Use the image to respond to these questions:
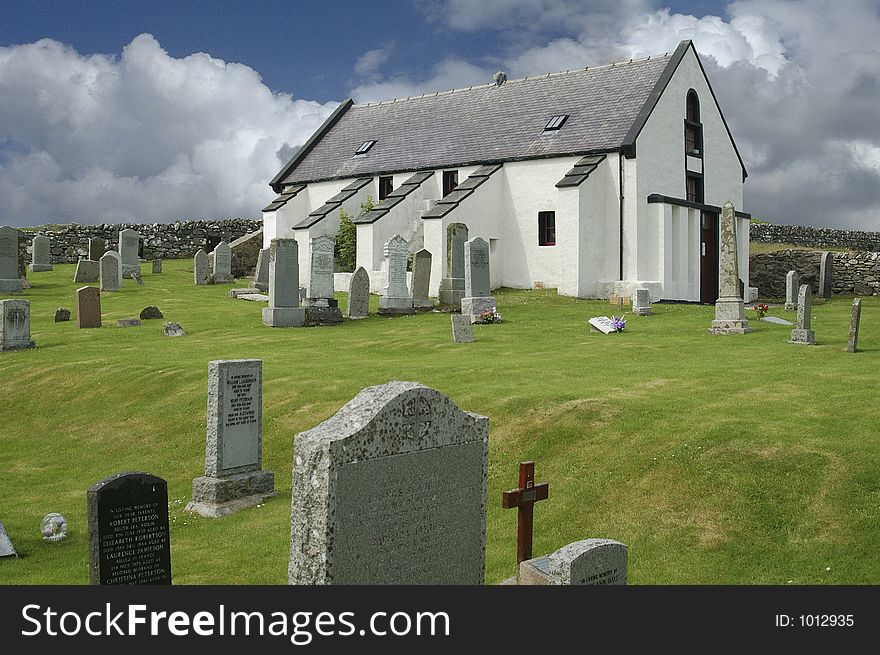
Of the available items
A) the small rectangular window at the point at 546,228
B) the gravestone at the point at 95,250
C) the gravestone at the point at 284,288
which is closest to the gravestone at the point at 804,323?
the gravestone at the point at 284,288

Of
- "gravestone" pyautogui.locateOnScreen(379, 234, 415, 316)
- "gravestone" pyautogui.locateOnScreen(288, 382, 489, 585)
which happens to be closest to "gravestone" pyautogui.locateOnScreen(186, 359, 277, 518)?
"gravestone" pyautogui.locateOnScreen(288, 382, 489, 585)

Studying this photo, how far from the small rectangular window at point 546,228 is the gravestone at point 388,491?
1123 inches

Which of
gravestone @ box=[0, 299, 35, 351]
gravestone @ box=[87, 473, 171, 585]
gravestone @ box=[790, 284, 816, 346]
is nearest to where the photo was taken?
gravestone @ box=[87, 473, 171, 585]

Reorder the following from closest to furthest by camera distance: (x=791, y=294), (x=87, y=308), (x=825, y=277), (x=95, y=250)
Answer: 1. (x=87, y=308)
2. (x=791, y=294)
3. (x=825, y=277)
4. (x=95, y=250)

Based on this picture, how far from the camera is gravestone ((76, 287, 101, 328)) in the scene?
966 inches

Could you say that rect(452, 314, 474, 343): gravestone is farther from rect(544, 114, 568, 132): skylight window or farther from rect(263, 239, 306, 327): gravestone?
rect(544, 114, 568, 132): skylight window

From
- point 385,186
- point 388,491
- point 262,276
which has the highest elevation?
point 385,186

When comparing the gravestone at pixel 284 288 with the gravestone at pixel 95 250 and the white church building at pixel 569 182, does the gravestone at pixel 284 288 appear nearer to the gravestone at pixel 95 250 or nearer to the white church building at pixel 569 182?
the white church building at pixel 569 182

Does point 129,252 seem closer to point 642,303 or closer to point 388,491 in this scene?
point 642,303

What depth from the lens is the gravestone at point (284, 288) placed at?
80.6 ft

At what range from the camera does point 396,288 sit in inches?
1077

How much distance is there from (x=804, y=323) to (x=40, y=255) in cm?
3475

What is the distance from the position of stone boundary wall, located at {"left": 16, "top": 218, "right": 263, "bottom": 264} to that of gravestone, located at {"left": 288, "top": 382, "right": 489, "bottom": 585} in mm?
44516

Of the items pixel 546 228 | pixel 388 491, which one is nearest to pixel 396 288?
pixel 546 228
